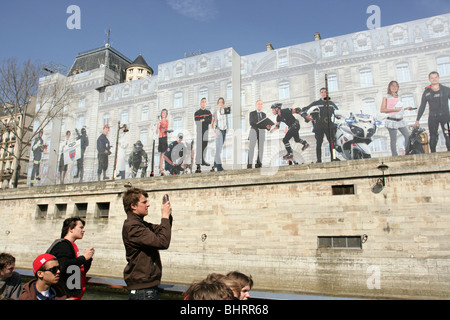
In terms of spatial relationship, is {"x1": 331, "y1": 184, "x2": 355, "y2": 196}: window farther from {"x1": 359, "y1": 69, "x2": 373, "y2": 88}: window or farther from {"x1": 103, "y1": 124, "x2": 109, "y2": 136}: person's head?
{"x1": 103, "y1": 124, "x2": 109, "y2": 136}: person's head

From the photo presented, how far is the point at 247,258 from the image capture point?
46.4ft

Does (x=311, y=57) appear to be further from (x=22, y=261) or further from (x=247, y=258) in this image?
(x=22, y=261)

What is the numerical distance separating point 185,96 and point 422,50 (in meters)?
17.3

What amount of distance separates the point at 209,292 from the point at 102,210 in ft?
57.0

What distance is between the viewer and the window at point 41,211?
20.3m

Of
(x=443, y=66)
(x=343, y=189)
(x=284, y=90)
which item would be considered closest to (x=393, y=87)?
(x=443, y=66)

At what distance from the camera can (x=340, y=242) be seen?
13078 mm

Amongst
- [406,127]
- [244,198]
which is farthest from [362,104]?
[244,198]

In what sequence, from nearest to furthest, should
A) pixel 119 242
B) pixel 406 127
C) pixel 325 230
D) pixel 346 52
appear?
pixel 325 230 → pixel 119 242 → pixel 406 127 → pixel 346 52

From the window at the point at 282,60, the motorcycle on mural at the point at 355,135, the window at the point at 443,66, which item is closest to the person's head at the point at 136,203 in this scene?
the motorcycle on mural at the point at 355,135

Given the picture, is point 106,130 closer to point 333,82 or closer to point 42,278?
point 333,82

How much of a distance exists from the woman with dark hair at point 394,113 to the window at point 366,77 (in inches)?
50.2

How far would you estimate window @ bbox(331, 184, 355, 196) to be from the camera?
13.4 m

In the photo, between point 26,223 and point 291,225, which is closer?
point 291,225
